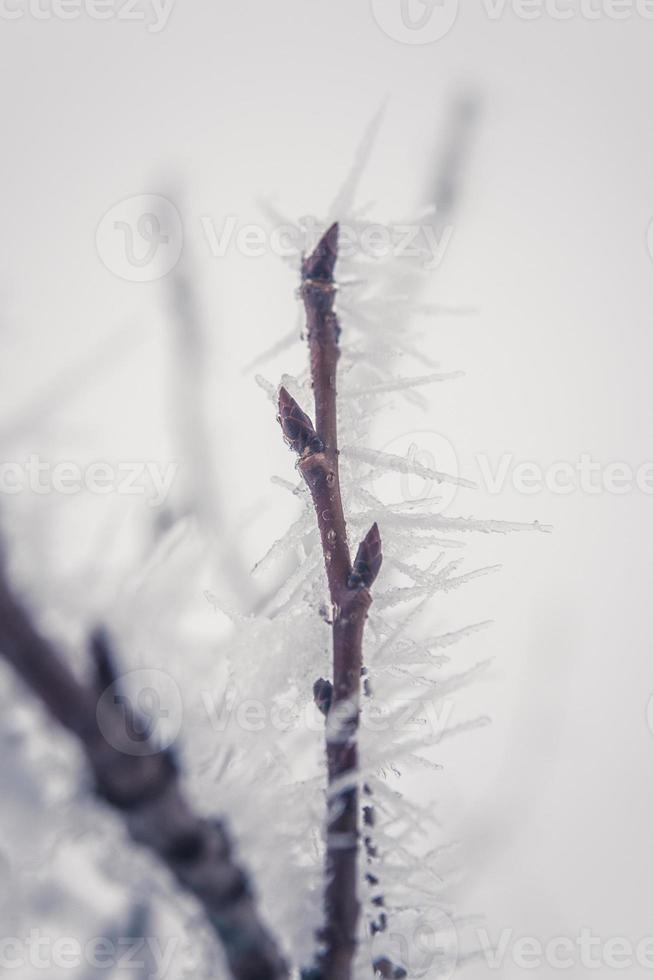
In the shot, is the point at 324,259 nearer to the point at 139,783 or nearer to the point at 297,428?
the point at 297,428

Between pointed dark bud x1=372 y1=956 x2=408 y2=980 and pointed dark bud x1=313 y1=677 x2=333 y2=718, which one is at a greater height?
pointed dark bud x1=313 y1=677 x2=333 y2=718

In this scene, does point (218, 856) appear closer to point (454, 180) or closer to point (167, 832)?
point (167, 832)

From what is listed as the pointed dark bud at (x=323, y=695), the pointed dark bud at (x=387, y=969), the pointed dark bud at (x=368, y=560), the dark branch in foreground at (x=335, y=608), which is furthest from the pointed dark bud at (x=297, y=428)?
the pointed dark bud at (x=387, y=969)

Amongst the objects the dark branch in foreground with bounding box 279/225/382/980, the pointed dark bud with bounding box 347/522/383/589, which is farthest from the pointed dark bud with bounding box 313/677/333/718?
the pointed dark bud with bounding box 347/522/383/589

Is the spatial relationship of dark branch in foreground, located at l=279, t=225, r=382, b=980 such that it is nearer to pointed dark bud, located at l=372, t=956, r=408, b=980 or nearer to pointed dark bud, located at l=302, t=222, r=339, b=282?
pointed dark bud, located at l=302, t=222, r=339, b=282

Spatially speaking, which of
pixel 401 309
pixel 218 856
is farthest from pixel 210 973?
pixel 401 309

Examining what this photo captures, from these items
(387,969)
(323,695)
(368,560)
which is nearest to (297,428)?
(368,560)

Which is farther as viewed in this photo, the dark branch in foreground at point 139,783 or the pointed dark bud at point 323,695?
the pointed dark bud at point 323,695

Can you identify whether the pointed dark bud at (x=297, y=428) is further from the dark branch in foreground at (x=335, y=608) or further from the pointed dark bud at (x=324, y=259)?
the pointed dark bud at (x=324, y=259)
